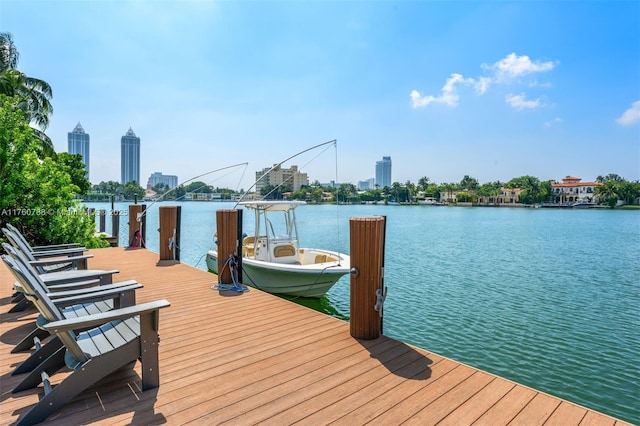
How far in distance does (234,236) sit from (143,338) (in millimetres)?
4124

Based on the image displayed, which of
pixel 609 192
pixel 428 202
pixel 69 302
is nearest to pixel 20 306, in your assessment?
pixel 69 302

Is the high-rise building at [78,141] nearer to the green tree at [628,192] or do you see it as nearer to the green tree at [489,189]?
the green tree at [489,189]

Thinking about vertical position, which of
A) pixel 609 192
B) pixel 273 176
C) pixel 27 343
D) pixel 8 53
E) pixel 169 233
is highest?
pixel 8 53

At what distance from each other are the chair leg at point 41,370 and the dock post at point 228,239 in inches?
147

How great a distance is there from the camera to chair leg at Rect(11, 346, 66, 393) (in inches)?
111

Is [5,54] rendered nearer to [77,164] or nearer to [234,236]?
[77,164]

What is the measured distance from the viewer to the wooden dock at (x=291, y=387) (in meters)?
2.61

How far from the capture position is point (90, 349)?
2672mm

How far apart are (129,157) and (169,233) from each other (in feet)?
699

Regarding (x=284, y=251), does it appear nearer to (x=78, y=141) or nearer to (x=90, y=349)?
(x=90, y=349)

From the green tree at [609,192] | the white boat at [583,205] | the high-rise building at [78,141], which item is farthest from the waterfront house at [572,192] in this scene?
the high-rise building at [78,141]

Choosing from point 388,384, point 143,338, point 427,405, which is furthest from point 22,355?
point 427,405

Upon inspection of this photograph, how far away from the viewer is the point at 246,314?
502 cm

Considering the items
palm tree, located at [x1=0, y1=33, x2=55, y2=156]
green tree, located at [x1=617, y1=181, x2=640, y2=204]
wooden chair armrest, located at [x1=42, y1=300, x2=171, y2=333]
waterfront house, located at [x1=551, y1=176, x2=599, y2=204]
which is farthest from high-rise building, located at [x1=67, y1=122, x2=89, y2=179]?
green tree, located at [x1=617, y1=181, x2=640, y2=204]
